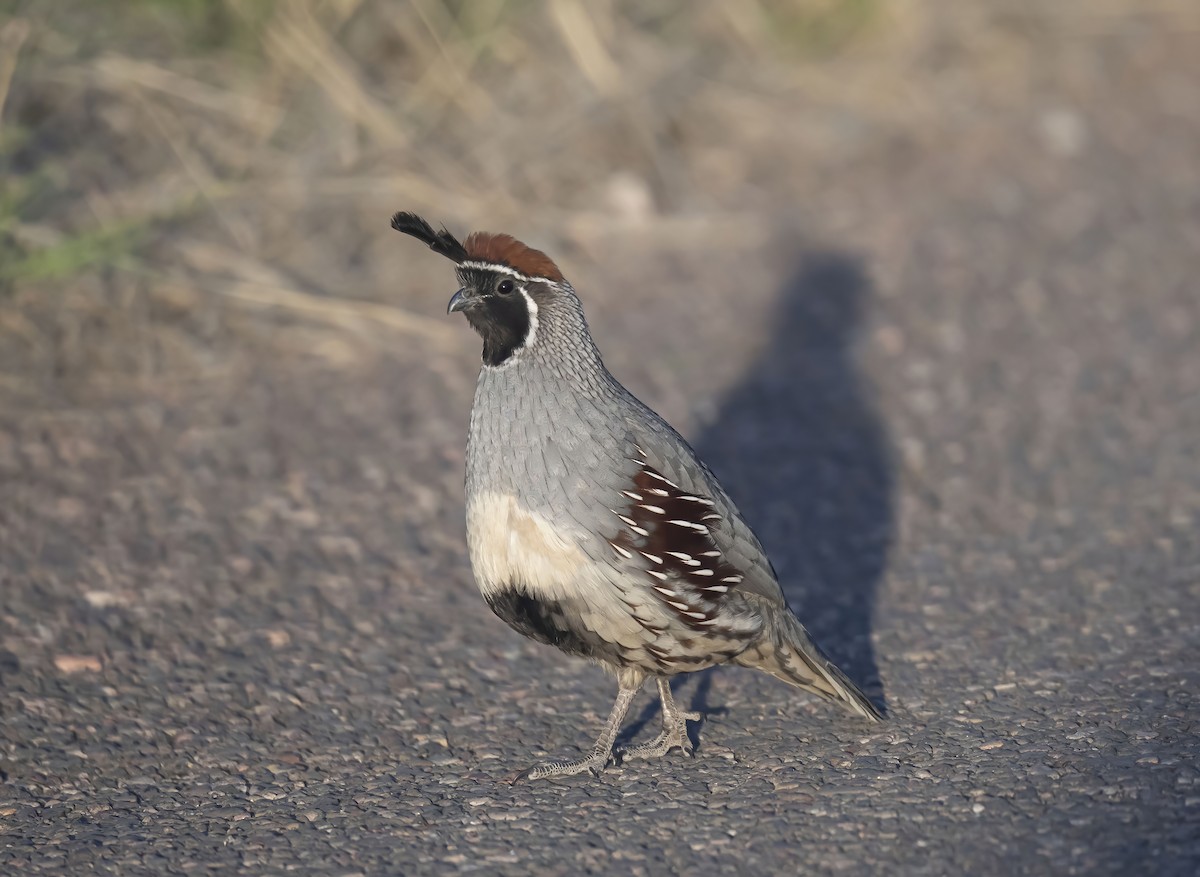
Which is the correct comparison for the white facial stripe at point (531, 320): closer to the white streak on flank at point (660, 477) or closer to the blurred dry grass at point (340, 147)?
the white streak on flank at point (660, 477)

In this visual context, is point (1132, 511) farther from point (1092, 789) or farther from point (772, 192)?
point (772, 192)

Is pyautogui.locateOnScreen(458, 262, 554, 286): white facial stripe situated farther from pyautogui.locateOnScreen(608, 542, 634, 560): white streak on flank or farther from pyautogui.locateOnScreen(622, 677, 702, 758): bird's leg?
pyautogui.locateOnScreen(622, 677, 702, 758): bird's leg

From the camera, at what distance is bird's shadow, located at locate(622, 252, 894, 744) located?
5.19m

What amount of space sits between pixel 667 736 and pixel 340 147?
432 centimetres

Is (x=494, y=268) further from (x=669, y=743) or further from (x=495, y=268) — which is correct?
(x=669, y=743)

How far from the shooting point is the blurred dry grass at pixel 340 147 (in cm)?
668

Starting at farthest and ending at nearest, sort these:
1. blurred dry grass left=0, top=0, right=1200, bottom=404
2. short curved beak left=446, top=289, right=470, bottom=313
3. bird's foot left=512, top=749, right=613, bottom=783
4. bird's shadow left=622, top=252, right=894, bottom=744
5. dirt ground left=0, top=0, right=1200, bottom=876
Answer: blurred dry grass left=0, top=0, right=1200, bottom=404 < bird's shadow left=622, top=252, right=894, bottom=744 < short curved beak left=446, top=289, right=470, bottom=313 < bird's foot left=512, top=749, right=613, bottom=783 < dirt ground left=0, top=0, right=1200, bottom=876

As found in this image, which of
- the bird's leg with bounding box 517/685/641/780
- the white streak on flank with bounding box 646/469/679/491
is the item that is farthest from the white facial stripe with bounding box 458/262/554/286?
the bird's leg with bounding box 517/685/641/780

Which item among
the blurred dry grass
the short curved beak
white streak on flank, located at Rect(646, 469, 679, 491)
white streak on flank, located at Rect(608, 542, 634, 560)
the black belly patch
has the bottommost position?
the black belly patch

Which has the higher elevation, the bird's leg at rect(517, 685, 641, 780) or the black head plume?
the black head plume

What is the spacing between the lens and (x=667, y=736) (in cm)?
431

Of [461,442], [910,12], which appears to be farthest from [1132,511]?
[910,12]

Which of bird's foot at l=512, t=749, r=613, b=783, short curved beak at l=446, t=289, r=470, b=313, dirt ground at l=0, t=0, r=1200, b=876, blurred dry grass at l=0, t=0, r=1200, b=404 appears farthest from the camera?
blurred dry grass at l=0, t=0, r=1200, b=404

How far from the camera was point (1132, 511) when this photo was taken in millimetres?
5723
